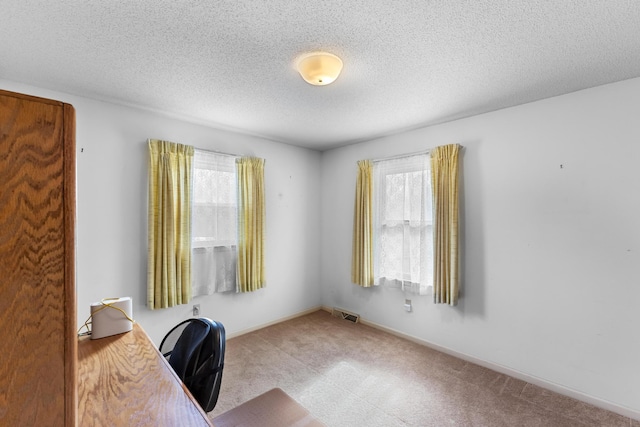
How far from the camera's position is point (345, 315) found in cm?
397

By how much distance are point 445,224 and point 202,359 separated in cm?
244

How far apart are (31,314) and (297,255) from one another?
3.63m

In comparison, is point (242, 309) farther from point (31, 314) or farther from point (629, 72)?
point (629, 72)

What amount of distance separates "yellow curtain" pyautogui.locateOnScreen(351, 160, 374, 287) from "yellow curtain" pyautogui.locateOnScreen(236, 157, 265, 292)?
3.86 feet

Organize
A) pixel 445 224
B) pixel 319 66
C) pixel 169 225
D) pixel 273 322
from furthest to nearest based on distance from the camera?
pixel 273 322 → pixel 445 224 → pixel 169 225 → pixel 319 66

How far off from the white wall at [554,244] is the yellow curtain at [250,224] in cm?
193

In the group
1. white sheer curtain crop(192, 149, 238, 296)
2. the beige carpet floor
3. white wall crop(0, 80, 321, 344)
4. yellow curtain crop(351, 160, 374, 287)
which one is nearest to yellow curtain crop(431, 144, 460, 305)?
the beige carpet floor

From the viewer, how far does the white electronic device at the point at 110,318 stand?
63.3 inches

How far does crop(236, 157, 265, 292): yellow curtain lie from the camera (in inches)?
133

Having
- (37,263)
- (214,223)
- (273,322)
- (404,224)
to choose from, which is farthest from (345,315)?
(37,263)

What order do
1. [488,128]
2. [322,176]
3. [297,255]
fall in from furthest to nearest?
[322,176]
[297,255]
[488,128]

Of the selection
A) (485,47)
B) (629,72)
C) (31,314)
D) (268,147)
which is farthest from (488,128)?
(31,314)

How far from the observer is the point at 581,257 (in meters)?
2.28

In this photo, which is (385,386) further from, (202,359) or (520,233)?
(520,233)
